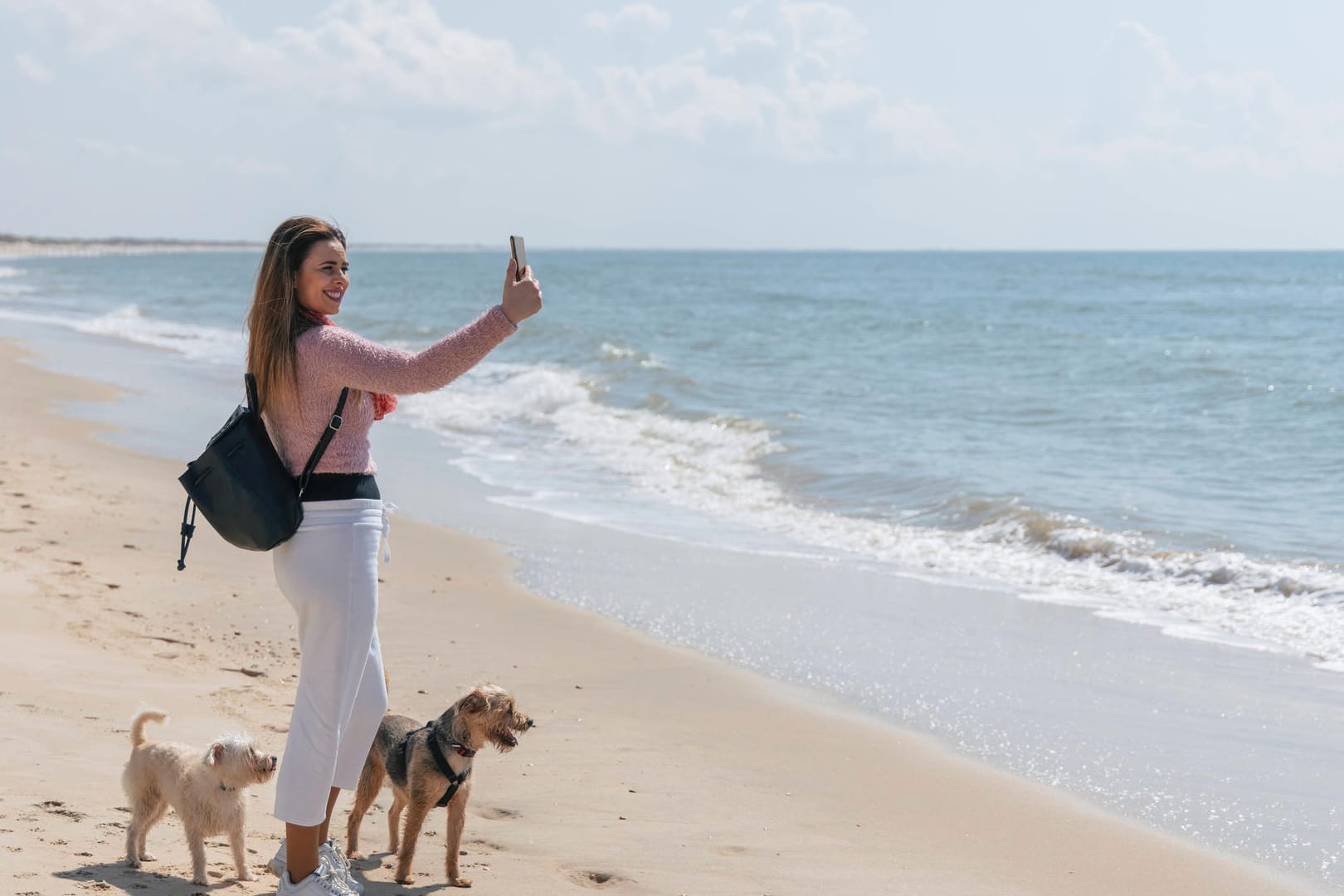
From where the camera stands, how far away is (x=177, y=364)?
22812 millimetres

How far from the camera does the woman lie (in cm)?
288

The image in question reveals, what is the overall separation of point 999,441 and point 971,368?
358 inches

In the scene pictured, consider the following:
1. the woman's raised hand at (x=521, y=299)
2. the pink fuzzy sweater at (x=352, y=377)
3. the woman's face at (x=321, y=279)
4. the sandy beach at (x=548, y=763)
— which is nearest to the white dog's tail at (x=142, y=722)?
the sandy beach at (x=548, y=763)

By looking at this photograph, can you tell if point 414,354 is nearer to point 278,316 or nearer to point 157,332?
point 278,316

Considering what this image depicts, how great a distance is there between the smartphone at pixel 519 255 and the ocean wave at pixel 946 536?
5.89 m

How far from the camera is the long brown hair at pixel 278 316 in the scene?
296cm

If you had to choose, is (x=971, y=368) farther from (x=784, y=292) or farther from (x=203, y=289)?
(x=203, y=289)

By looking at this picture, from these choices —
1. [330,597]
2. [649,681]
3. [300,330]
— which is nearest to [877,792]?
[649,681]

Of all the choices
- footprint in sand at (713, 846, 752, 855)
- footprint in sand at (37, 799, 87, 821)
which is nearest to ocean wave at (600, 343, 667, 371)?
footprint in sand at (713, 846, 752, 855)

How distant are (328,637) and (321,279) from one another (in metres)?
0.89

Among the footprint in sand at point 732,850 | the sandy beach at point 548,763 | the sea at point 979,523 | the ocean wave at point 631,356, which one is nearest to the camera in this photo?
the sandy beach at point 548,763

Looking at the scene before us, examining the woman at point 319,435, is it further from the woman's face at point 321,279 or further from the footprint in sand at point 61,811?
the footprint in sand at point 61,811

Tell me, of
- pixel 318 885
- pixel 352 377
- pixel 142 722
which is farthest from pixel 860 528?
pixel 352 377

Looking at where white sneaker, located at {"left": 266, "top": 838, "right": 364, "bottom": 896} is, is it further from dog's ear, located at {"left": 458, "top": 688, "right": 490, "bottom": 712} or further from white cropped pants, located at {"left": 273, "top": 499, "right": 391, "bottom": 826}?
dog's ear, located at {"left": 458, "top": 688, "right": 490, "bottom": 712}
